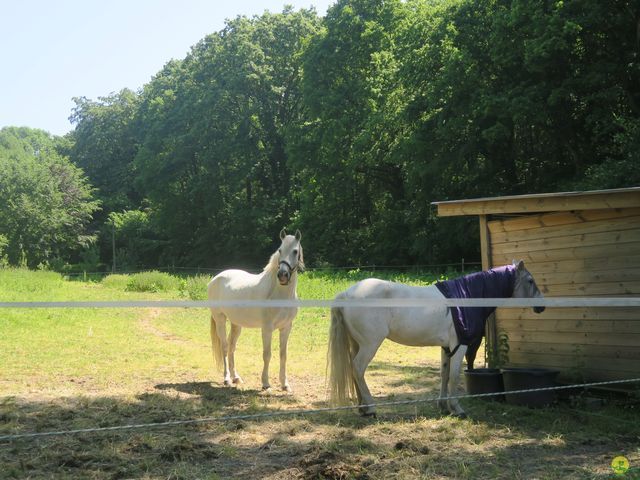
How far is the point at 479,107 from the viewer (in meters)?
24.8

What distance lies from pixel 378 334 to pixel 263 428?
154cm

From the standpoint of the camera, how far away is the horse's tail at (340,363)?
686cm

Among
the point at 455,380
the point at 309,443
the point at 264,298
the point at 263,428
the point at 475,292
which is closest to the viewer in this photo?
the point at 309,443

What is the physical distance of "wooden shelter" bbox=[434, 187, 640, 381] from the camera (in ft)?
23.7

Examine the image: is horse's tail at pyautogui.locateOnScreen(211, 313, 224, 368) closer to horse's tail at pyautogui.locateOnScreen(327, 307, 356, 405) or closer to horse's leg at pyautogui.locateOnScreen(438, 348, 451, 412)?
horse's tail at pyautogui.locateOnScreen(327, 307, 356, 405)

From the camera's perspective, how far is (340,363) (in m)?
6.90

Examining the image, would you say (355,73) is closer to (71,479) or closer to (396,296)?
(396,296)

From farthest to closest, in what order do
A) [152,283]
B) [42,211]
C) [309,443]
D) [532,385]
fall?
[42,211] → [152,283] → [532,385] → [309,443]

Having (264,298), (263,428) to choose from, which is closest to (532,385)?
(263,428)

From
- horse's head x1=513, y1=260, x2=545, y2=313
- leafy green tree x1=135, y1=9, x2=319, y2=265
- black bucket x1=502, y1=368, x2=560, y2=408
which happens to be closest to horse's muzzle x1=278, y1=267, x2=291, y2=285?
horse's head x1=513, y1=260, x2=545, y2=313

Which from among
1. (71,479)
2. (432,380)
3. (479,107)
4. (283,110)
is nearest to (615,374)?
(432,380)

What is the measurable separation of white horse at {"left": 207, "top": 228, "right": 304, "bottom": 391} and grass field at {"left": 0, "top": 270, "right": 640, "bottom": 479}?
36 centimetres

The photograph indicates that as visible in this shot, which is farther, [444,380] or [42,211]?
[42,211]

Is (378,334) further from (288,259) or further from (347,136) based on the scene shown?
(347,136)
